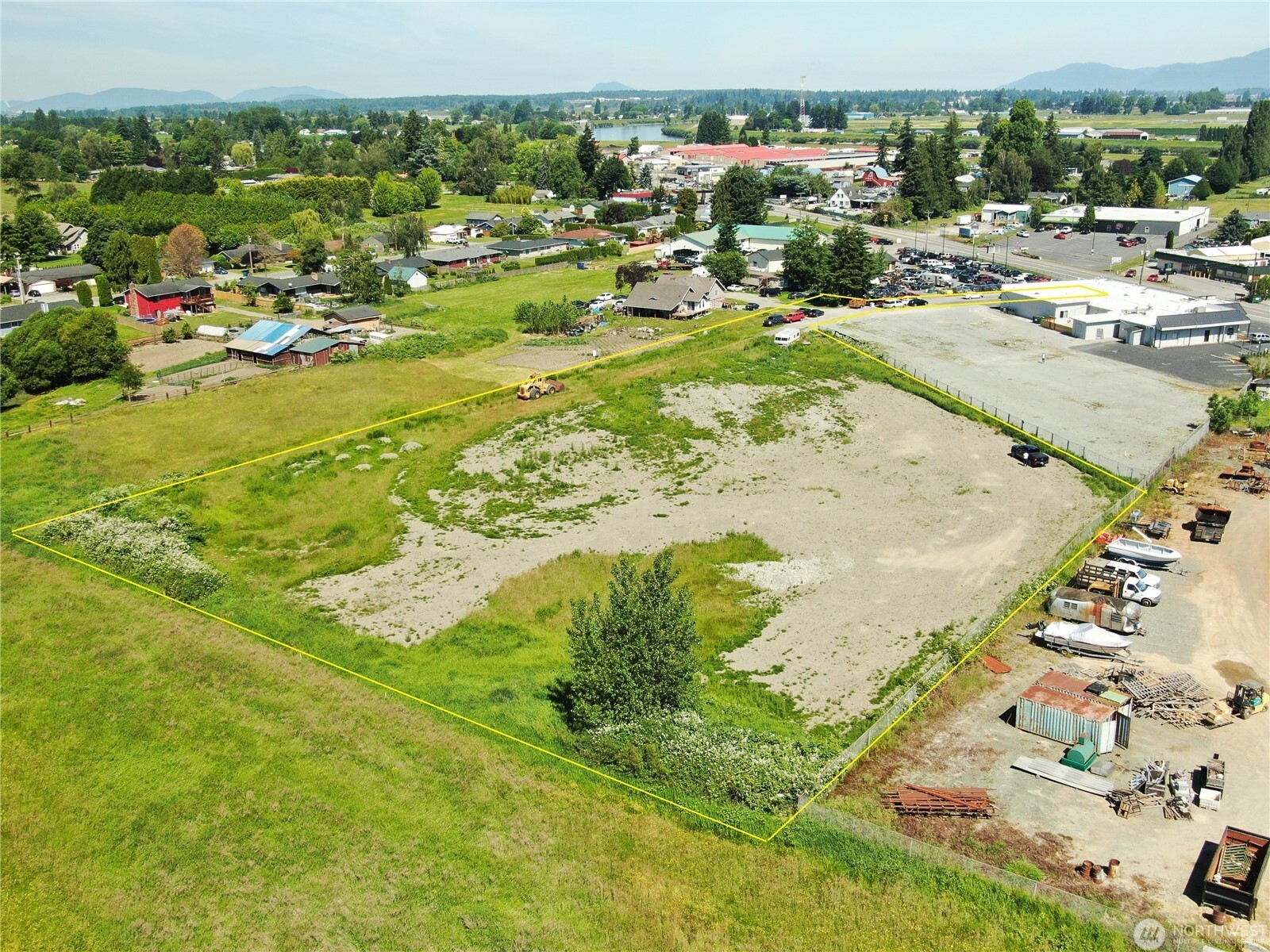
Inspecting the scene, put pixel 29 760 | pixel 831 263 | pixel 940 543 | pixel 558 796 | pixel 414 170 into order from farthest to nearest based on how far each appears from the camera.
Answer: pixel 414 170 < pixel 831 263 < pixel 940 543 < pixel 29 760 < pixel 558 796

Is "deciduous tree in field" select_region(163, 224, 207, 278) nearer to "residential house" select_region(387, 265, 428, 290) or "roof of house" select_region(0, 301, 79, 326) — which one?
"roof of house" select_region(0, 301, 79, 326)

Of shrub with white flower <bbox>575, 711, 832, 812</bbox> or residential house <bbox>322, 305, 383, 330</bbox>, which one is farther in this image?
residential house <bbox>322, 305, 383, 330</bbox>

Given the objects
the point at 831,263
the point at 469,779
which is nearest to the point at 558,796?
the point at 469,779

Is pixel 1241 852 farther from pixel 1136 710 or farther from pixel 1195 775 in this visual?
pixel 1136 710

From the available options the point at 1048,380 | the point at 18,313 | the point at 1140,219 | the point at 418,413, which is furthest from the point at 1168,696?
the point at 1140,219

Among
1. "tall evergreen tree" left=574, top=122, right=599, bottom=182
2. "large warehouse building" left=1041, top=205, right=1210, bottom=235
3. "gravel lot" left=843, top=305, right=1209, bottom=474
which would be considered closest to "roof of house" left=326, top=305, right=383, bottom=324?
"gravel lot" left=843, top=305, right=1209, bottom=474

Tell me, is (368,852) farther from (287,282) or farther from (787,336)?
(287,282)
